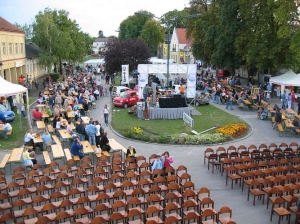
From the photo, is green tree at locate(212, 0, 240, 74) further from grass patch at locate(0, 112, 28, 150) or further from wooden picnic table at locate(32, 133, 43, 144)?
wooden picnic table at locate(32, 133, 43, 144)

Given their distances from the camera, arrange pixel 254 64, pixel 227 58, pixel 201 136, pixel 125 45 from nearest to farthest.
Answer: pixel 201 136 → pixel 254 64 → pixel 227 58 → pixel 125 45

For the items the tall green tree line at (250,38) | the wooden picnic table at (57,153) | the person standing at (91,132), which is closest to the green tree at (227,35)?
the tall green tree line at (250,38)

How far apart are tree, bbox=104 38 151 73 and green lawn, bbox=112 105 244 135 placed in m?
17.3

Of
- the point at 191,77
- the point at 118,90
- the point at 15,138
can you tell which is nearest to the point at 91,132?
the point at 15,138

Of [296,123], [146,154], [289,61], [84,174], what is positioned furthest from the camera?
[289,61]

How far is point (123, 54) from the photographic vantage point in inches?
1719

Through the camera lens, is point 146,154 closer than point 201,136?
Yes

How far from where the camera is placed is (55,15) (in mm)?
53656

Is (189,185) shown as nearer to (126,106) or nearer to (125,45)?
(126,106)

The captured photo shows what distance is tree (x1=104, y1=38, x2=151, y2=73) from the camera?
43.6 metres

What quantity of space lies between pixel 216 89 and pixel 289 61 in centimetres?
727

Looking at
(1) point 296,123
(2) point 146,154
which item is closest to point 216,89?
(1) point 296,123

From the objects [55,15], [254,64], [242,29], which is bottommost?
[254,64]

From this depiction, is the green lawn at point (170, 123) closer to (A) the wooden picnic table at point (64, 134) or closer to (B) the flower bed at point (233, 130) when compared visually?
(B) the flower bed at point (233, 130)
